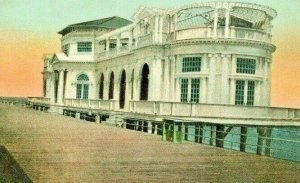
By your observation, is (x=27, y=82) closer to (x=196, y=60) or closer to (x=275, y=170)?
(x=275, y=170)

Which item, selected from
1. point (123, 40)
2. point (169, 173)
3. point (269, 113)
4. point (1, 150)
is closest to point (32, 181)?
point (169, 173)

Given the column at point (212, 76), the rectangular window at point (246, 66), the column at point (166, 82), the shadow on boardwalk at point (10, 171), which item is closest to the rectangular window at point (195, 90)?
the column at point (212, 76)

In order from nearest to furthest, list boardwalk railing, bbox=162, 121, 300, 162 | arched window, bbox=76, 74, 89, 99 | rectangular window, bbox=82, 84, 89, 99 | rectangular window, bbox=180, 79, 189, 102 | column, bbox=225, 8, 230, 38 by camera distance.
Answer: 1. boardwalk railing, bbox=162, 121, 300, 162
2. column, bbox=225, 8, 230, 38
3. rectangular window, bbox=180, 79, 189, 102
4. rectangular window, bbox=82, 84, 89, 99
5. arched window, bbox=76, 74, 89, 99

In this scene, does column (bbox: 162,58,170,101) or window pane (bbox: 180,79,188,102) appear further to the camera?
column (bbox: 162,58,170,101)

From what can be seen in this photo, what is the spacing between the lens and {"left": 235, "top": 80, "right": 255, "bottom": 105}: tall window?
64.1 feet

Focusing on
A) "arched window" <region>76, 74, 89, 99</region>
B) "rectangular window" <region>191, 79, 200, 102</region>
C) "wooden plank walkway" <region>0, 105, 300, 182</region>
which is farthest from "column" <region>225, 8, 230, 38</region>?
"arched window" <region>76, 74, 89, 99</region>

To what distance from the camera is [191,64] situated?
2002 centimetres

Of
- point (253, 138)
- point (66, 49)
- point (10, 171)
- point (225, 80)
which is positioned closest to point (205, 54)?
point (225, 80)

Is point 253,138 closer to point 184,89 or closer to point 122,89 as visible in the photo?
point 122,89

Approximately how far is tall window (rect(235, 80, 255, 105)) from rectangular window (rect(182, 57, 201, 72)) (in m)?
1.80

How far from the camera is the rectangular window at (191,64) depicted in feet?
64.8

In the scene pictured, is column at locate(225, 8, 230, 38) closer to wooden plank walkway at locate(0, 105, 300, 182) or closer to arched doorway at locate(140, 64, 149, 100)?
arched doorway at locate(140, 64, 149, 100)

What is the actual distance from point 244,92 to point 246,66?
1.11 metres

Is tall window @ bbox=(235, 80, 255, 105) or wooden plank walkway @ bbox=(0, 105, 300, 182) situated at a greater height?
Answer: tall window @ bbox=(235, 80, 255, 105)
